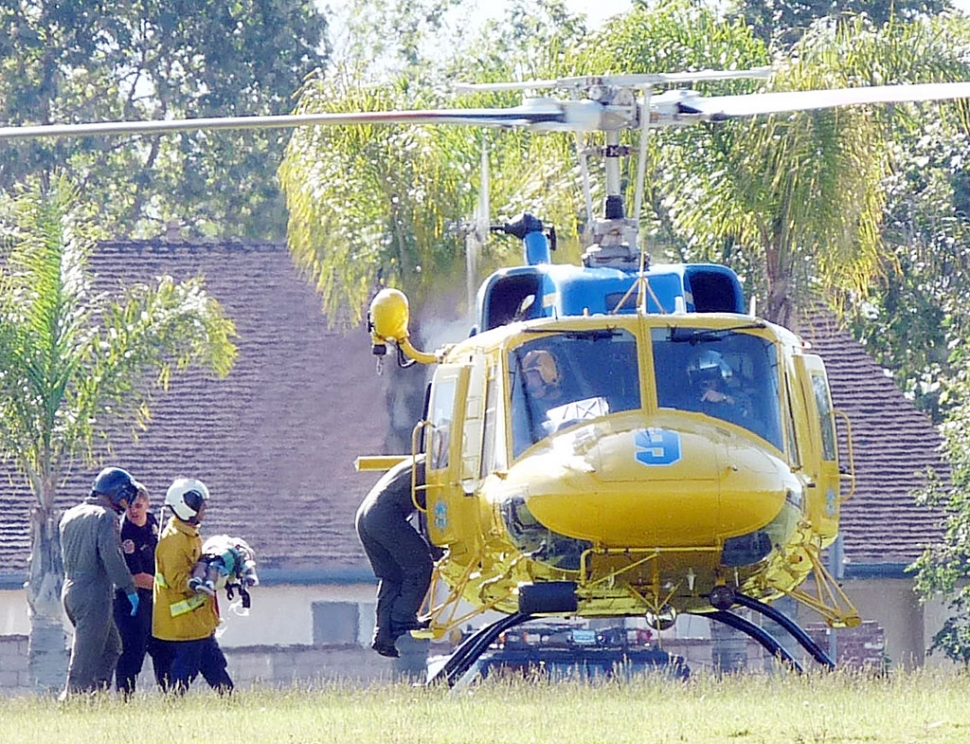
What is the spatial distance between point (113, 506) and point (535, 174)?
9080mm

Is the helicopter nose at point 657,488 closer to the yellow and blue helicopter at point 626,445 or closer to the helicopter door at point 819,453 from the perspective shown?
the yellow and blue helicopter at point 626,445

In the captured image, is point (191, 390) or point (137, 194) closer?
point (191, 390)

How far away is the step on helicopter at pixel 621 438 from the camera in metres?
11.9

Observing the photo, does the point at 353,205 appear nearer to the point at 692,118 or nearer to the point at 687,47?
the point at 687,47

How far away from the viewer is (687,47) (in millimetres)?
21703

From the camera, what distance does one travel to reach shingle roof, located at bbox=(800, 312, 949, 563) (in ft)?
95.0

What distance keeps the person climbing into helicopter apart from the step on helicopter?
11 mm

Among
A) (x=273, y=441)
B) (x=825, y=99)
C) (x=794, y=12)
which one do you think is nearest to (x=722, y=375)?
(x=825, y=99)

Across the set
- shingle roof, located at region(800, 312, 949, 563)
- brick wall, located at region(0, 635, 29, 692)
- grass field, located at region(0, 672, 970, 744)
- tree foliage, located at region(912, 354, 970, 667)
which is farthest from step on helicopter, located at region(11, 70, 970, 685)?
shingle roof, located at region(800, 312, 949, 563)

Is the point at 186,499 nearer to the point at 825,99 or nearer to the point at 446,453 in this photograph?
the point at 446,453

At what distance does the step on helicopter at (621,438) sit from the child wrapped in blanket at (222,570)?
1227 millimetres

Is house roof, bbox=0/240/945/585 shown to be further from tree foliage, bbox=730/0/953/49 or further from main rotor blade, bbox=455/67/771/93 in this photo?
main rotor blade, bbox=455/67/771/93

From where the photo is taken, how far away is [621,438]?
12.0m

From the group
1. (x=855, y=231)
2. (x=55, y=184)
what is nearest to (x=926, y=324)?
(x=855, y=231)
